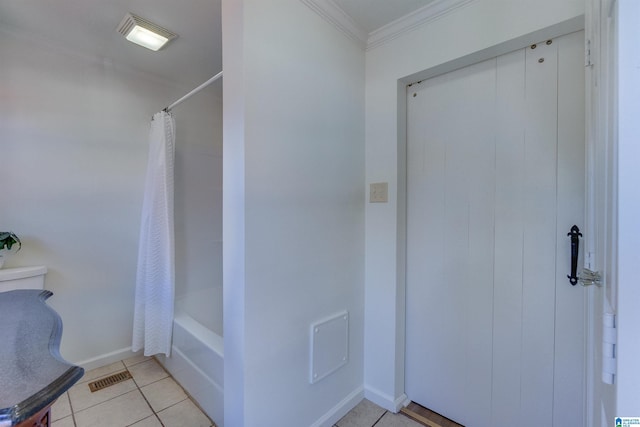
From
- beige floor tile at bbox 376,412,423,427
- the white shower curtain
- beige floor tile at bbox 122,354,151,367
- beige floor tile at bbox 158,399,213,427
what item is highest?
the white shower curtain

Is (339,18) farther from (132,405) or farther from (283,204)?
(132,405)

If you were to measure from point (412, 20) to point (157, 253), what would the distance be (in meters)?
2.24

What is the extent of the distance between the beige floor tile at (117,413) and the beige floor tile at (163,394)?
0.04m

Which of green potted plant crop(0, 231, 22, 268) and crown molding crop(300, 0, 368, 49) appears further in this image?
green potted plant crop(0, 231, 22, 268)

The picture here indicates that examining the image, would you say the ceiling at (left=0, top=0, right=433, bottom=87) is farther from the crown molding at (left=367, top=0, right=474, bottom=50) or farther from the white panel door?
the white panel door

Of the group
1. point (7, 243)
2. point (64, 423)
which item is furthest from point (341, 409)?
point (7, 243)

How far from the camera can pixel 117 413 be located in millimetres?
1561

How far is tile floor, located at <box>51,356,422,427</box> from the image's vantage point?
1.50 meters

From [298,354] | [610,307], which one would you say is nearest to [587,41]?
[610,307]

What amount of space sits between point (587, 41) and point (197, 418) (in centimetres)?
247

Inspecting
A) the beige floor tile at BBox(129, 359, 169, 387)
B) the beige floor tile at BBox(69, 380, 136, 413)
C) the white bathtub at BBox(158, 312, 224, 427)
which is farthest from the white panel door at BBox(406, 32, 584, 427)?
the beige floor tile at BBox(69, 380, 136, 413)

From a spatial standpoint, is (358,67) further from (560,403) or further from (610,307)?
(560,403)

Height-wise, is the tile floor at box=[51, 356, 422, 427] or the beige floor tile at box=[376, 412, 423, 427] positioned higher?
the tile floor at box=[51, 356, 422, 427]

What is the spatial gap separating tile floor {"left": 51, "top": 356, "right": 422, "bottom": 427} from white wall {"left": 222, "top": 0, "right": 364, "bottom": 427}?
18cm
